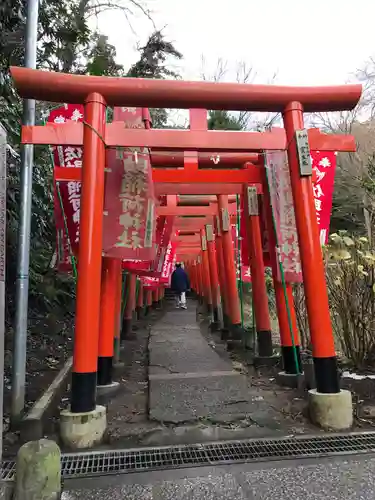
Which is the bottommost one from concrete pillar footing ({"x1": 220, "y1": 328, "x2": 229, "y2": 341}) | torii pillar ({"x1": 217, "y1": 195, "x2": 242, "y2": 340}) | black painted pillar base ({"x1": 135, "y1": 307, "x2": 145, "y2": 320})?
concrete pillar footing ({"x1": 220, "y1": 328, "x2": 229, "y2": 341})

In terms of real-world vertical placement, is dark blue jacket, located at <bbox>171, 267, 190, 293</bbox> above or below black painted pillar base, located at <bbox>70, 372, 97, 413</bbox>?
above

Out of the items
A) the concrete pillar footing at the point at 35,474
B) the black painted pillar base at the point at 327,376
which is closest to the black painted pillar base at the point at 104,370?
the black painted pillar base at the point at 327,376

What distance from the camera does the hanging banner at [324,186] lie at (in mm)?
5926

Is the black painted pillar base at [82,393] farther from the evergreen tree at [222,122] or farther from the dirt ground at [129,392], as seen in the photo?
the evergreen tree at [222,122]

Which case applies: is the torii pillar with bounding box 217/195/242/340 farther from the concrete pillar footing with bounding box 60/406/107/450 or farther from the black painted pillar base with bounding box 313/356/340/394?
the concrete pillar footing with bounding box 60/406/107/450

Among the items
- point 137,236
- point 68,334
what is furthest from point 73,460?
point 68,334

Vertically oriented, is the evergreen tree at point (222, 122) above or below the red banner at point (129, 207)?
above

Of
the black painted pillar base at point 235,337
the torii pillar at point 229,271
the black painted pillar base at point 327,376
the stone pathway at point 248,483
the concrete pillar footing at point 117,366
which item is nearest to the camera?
the stone pathway at point 248,483

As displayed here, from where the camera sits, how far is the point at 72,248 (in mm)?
5562

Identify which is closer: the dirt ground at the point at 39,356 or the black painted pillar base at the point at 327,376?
the black painted pillar base at the point at 327,376

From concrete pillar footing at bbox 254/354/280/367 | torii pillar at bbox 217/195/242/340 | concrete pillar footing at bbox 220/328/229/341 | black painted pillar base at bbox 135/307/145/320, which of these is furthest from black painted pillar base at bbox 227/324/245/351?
black painted pillar base at bbox 135/307/145/320

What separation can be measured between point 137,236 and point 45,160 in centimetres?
415

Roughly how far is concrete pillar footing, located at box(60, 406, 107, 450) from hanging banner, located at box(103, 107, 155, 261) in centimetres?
175

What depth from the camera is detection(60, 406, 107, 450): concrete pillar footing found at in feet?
11.9
